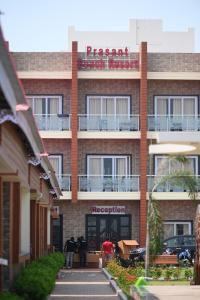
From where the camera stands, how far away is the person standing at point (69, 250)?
4353cm

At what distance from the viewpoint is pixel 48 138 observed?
4694 centimetres

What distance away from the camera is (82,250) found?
44750 millimetres

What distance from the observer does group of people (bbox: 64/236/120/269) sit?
42.1 metres

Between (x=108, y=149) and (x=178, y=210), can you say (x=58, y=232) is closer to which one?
(x=108, y=149)

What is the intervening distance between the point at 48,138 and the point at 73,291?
21836 millimetres

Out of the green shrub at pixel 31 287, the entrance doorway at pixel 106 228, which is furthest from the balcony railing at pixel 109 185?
the green shrub at pixel 31 287

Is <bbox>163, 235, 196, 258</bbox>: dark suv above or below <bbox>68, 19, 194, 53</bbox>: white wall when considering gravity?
below

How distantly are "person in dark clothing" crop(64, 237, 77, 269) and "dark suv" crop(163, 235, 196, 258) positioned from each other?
483 centimetres

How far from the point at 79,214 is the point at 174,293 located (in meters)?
27.1

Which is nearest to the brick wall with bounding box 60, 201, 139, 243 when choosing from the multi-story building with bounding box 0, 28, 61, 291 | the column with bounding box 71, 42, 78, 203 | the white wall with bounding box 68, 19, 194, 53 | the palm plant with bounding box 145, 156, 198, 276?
the column with bounding box 71, 42, 78, 203

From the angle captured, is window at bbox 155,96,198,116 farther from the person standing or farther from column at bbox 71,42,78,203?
the person standing

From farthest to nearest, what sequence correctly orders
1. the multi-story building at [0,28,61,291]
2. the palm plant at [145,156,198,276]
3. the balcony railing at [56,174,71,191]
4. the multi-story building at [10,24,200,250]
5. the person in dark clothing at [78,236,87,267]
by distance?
the balcony railing at [56,174,71,191], the multi-story building at [10,24,200,250], the person in dark clothing at [78,236,87,267], the palm plant at [145,156,198,276], the multi-story building at [0,28,61,291]

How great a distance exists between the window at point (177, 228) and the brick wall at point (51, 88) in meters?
8.66

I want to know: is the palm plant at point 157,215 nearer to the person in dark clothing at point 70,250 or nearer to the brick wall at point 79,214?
the person in dark clothing at point 70,250
